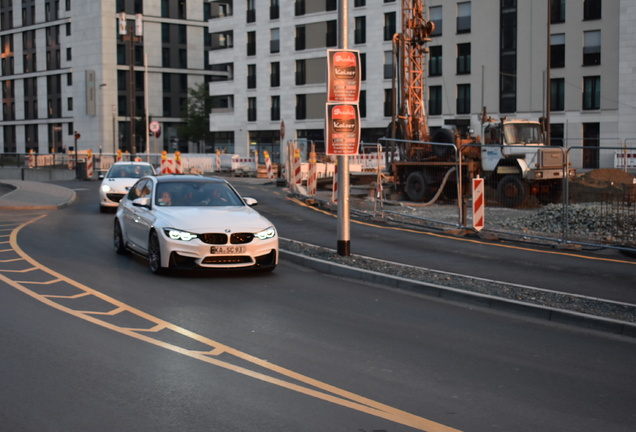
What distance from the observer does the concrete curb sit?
868cm

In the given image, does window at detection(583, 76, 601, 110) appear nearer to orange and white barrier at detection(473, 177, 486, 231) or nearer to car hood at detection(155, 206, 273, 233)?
orange and white barrier at detection(473, 177, 486, 231)

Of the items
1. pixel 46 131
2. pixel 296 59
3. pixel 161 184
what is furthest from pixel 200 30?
pixel 161 184

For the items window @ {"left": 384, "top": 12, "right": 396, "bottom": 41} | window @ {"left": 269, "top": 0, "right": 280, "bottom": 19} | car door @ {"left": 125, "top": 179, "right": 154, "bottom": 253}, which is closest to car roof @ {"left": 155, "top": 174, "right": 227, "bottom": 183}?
car door @ {"left": 125, "top": 179, "right": 154, "bottom": 253}

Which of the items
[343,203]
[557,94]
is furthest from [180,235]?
[557,94]

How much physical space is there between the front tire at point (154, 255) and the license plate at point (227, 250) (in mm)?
832

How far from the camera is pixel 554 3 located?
55656 millimetres

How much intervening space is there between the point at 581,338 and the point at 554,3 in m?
51.7

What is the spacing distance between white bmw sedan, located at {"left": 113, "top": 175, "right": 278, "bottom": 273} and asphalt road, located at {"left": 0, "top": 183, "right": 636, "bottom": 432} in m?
0.38

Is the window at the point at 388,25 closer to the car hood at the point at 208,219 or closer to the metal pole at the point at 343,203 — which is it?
the metal pole at the point at 343,203

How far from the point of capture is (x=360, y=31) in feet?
219

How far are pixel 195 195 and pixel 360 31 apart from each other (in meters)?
56.0

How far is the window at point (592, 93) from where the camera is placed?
5469cm

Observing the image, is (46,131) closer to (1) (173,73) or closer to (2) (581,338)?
(1) (173,73)

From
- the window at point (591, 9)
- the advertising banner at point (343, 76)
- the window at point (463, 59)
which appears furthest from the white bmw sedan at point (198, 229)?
the window at point (463, 59)
